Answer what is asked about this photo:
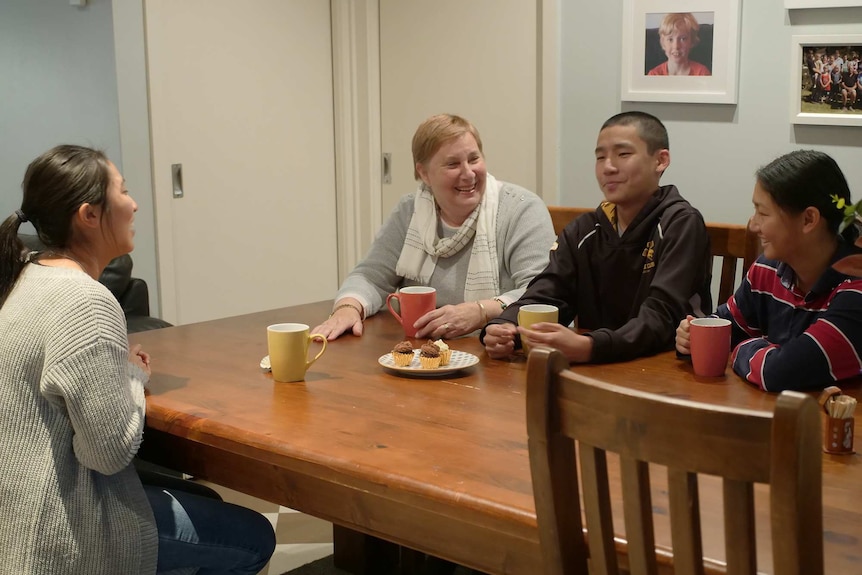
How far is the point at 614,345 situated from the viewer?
1980 millimetres

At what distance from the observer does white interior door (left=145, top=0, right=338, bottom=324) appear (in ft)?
12.4

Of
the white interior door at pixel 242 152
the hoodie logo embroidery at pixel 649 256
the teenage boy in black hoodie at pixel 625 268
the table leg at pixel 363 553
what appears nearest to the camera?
the teenage boy in black hoodie at pixel 625 268

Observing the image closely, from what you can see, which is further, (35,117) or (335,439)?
(35,117)

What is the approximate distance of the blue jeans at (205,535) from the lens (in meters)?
1.82

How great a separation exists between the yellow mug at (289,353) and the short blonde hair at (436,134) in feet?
2.84

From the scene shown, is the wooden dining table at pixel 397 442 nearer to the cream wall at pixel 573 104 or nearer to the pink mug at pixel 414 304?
the pink mug at pixel 414 304

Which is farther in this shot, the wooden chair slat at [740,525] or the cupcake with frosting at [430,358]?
the cupcake with frosting at [430,358]

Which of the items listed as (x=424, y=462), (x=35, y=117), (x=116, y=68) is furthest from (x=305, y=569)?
(x=35, y=117)

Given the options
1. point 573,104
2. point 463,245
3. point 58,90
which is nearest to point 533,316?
point 463,245

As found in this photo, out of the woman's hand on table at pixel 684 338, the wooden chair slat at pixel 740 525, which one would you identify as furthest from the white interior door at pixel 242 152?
the wooden chair slat at pixel 740 525

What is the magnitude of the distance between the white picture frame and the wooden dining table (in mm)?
1591

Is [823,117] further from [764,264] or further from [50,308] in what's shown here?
[50,308]

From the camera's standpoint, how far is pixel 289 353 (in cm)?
189

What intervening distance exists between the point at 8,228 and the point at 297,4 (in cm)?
267
